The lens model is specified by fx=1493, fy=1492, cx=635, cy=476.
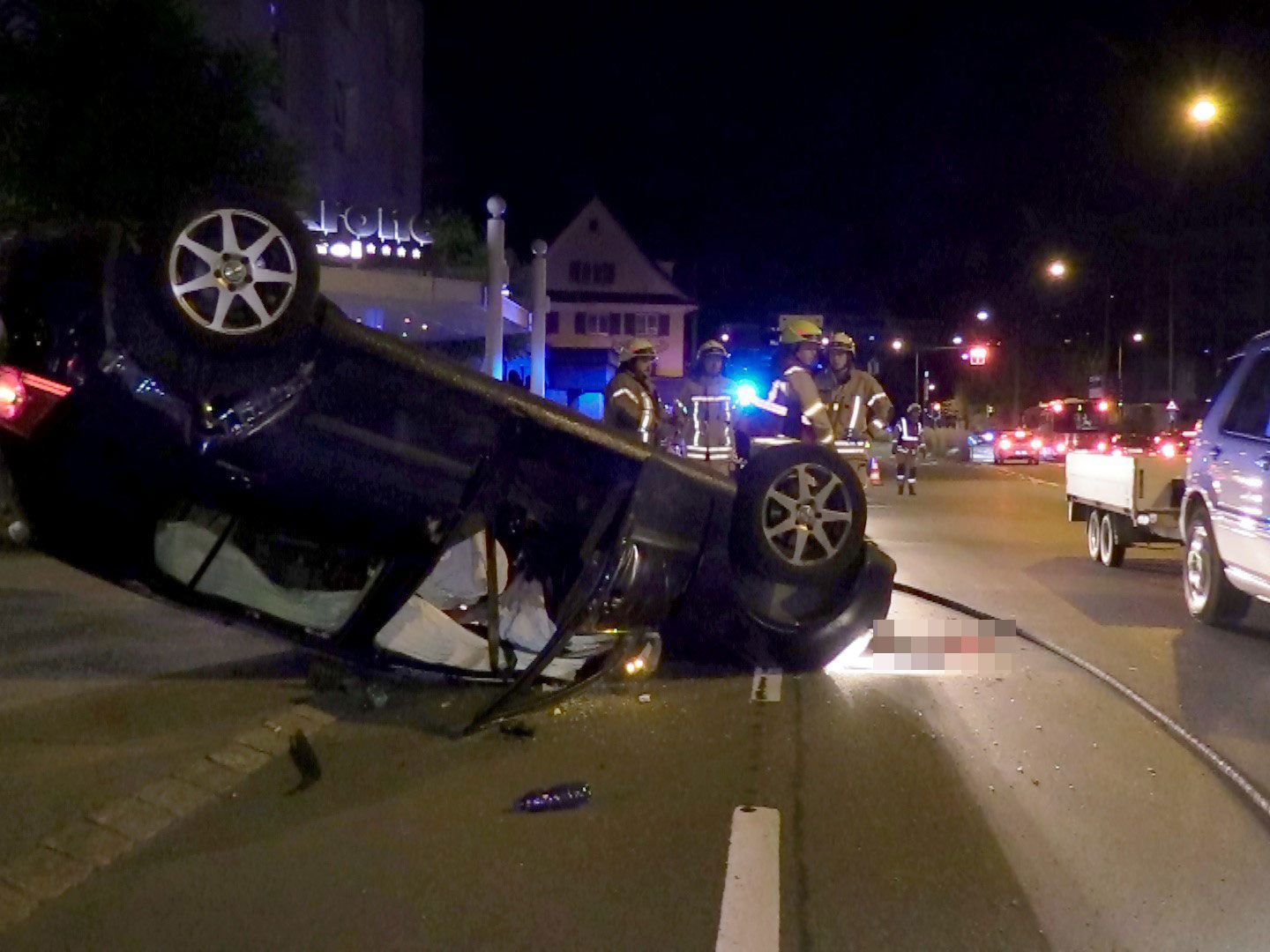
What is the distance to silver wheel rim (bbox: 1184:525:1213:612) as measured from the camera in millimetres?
11039

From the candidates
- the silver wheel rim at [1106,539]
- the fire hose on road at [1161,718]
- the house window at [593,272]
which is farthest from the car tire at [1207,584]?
the house window at [593,272]

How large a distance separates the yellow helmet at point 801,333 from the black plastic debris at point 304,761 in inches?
274

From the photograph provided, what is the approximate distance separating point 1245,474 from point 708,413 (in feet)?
14.8

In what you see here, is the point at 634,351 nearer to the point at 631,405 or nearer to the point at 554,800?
the point at 631,405

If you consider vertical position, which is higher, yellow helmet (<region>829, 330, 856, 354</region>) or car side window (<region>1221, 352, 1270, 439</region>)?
yellow helmet (<region>829, 330, 856, 354</region>)

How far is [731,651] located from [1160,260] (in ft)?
147

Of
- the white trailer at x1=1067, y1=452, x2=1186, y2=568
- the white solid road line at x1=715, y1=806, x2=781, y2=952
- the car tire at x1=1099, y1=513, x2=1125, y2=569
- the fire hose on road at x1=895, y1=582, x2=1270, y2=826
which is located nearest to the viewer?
the white solid road line at x1=715, y1=806, x2=781, y2=952

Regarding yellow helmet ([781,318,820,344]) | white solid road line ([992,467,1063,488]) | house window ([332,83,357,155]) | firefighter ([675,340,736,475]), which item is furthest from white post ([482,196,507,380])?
white solid road line ([992,467,1063,488])

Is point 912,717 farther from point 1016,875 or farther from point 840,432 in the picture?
point 840,432

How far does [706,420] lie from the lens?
42.2ft

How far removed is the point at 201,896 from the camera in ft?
16.4

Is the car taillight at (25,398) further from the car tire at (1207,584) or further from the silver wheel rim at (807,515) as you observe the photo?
the car tire at (1207,584)

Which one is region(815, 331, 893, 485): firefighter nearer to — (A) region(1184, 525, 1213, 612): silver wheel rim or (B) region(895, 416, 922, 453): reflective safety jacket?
(A) region(1184, 525, 1213, 612): silver wheel rim

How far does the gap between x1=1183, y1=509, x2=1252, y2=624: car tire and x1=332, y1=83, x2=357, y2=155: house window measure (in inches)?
898
